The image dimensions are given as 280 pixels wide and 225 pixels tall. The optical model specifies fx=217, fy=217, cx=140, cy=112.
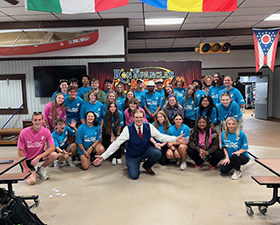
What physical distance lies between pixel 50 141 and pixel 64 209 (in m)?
1.20

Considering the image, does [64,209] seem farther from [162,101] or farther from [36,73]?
[36,73]

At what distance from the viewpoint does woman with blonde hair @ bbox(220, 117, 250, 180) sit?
3.37m

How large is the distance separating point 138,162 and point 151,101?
1616mm

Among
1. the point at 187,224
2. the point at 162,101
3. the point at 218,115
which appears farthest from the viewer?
the point at 162,101

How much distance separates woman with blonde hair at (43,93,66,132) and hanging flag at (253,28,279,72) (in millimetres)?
5465

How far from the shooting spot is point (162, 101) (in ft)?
15.8

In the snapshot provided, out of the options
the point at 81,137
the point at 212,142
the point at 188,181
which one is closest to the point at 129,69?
the point at 81,137

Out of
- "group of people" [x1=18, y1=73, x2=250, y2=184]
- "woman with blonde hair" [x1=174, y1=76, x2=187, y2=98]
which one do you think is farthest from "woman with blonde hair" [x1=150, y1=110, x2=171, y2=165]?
"woman with blonde hair" [x1=174, y1=76, x2=187, y2=98]

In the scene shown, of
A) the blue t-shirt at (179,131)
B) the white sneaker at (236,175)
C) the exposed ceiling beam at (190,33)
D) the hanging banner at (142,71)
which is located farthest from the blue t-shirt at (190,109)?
the exposed ceiling beam at (190,33)

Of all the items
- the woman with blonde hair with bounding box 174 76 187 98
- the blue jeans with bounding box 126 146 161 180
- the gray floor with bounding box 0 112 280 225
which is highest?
the woman with blonde hair with bounding box 174 76 187 98

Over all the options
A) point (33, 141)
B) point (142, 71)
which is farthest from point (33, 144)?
point (142, 71)

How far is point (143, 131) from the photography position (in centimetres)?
344

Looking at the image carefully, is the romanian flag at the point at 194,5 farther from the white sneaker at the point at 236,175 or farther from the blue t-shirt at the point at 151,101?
the white sneaker at the point at 236,175

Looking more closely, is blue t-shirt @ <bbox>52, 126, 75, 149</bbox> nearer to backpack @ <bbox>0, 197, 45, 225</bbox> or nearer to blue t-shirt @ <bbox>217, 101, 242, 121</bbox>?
backpack @ <bbox>0, 197, 45, 225</bbox>
